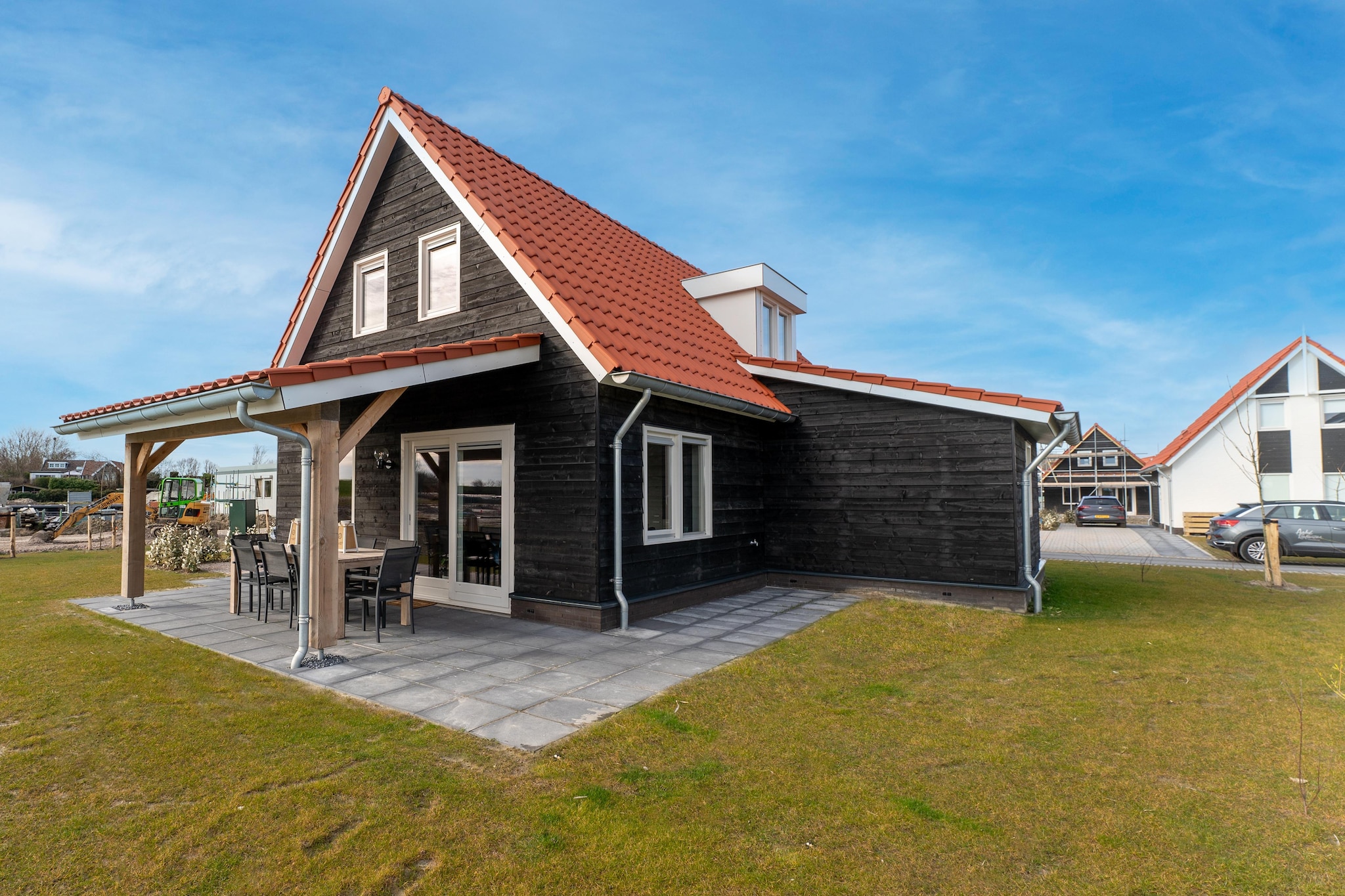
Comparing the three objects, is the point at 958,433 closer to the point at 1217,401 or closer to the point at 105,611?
the point at 105,611

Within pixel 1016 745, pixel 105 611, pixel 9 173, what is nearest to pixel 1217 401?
pixel 1016 745

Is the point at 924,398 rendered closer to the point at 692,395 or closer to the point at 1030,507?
the point at 1030,507

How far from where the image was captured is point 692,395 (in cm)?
793

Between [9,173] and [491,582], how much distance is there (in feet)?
35.1

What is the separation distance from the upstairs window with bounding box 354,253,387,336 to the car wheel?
19487 millimetres

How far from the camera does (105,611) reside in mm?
8359

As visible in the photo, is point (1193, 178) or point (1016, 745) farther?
point (1193, 178)

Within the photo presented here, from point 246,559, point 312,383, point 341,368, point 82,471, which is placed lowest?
point 246,559

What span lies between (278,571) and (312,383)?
3192 millimetres

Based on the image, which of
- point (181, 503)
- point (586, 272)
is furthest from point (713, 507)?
point (181, 503)

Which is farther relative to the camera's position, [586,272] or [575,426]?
[586,272]

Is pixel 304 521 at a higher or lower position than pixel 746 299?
lower

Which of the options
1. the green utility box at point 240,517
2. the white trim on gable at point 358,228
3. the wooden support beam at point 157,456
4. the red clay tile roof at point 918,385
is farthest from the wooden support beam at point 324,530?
the green utility box at point 240,517

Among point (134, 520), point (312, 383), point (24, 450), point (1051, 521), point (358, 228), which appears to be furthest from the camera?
point (24, 450)
